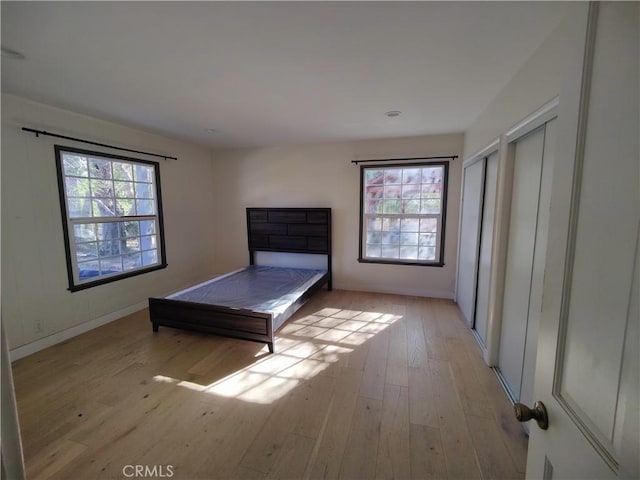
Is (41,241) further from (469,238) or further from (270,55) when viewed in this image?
(469,238)

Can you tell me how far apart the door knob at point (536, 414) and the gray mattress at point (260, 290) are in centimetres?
219

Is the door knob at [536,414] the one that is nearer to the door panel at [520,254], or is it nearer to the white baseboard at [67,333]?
the door panel at [520,254]

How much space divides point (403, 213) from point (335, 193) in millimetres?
1082

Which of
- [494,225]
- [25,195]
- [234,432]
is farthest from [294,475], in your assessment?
[25,195]

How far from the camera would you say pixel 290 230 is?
4488 millimetres

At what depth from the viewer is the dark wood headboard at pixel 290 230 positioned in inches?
171

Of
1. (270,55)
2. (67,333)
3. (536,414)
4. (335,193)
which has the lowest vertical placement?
(67,333)

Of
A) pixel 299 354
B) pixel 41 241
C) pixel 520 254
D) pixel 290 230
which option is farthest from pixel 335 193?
pixel 41 241

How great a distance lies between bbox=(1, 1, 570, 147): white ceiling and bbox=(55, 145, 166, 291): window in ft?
2.07

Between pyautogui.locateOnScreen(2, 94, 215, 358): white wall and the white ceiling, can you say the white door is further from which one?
pyautogui.locateOnScreen(2, 94, 215, 358): white wall

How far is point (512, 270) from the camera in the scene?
211 cm

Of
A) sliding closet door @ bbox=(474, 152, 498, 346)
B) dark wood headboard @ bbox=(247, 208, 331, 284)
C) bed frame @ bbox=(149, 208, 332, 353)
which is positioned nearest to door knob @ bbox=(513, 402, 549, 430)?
sliding closet door @ bbox=(474, 152, 498, 346)

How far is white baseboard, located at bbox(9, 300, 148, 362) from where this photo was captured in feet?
8.36

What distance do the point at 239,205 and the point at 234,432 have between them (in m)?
3.74
